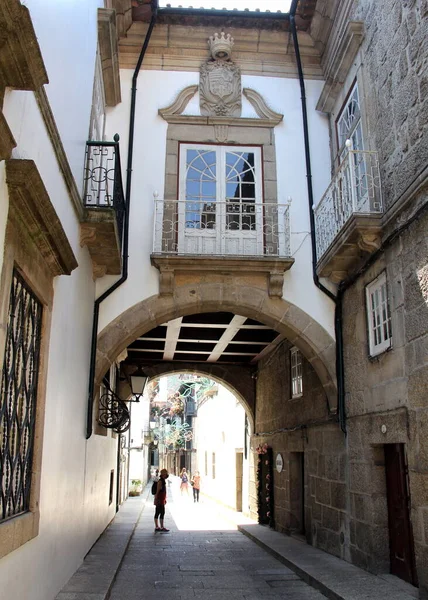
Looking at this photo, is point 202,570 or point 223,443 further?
point 223,443

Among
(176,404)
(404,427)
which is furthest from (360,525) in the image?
(176,404)

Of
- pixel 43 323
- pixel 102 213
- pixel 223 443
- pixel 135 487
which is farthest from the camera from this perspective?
pixel 135 487

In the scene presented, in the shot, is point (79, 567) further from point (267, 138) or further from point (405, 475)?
point (267, 138)

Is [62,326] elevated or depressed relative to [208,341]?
depressed

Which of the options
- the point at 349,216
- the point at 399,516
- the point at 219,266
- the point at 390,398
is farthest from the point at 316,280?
the point at 399,516

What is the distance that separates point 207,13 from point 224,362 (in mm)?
8000

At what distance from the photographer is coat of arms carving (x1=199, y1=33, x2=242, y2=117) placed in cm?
881

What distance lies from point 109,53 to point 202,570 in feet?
21.7

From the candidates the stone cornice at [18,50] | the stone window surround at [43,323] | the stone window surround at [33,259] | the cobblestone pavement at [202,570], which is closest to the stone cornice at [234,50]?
the stone window surround at [33,259]

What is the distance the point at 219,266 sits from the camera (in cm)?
786

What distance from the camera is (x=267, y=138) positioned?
8.67 metres

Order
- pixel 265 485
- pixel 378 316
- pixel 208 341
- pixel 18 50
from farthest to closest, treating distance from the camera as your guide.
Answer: pixel 265 485
pixel 208 341
pixel 378 316
pixel 18 50

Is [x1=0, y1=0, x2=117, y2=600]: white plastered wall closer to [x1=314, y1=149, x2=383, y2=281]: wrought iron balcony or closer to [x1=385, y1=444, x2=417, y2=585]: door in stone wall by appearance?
[x1=314, y1=149, x2=383, y2=281]: wrought iron balcony

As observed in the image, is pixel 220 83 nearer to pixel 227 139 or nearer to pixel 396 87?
pixel 227 139
